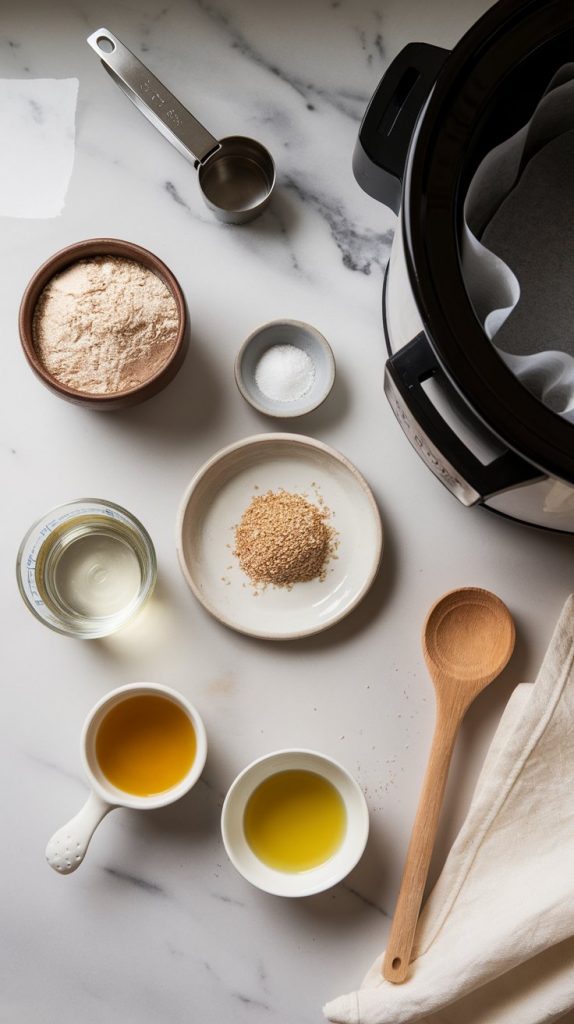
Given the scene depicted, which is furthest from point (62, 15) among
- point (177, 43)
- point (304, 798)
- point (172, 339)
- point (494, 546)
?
point (304, 798)

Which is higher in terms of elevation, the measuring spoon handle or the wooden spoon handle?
the measuring spoon handle

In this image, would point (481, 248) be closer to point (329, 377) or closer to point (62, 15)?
point (329, 377)

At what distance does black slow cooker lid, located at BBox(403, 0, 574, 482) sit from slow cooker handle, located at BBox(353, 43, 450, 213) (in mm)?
86

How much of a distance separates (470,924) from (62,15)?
3.71 ft

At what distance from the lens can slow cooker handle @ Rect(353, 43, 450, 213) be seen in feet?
2.34

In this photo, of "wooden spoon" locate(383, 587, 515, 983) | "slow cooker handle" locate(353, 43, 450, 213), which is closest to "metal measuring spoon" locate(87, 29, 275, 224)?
"slow cooker handle" locate(353, 43, 450, 213)

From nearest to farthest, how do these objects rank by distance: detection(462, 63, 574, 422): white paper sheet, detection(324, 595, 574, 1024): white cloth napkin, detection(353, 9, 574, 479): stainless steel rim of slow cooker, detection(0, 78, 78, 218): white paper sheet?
detection(353, 9, 574, 479): stainless steel rim of slow cooker
detection(462, 63, 574, 422): white paper sheet
detection(324, 595, 574, 1024): white cloth napkin
detection(0, 78, 78, 218): white paper sheet

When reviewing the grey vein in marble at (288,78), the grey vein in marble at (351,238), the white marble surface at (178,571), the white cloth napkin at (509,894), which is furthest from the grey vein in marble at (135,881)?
the grey vein in marble at (288,78)

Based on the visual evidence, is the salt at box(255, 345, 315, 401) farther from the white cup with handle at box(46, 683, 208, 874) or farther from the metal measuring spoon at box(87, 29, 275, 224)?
the white cup with handle at box(46, 683, 208, 874)

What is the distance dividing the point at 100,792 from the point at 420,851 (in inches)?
13.8

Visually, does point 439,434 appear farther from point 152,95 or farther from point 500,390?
point 152,95

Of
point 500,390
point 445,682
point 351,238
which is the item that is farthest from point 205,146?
point 445,682

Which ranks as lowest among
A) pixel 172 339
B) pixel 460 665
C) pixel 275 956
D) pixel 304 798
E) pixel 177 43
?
pixel 275 956

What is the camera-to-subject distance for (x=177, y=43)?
99cm
